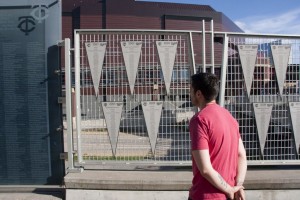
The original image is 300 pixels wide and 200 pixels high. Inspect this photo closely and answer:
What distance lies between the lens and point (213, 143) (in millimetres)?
2992

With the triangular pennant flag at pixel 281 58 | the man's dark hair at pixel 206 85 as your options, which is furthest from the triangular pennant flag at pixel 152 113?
the man's dark hair at pixel 206 85

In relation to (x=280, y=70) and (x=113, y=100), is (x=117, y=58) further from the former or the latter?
(x=280, y=70)

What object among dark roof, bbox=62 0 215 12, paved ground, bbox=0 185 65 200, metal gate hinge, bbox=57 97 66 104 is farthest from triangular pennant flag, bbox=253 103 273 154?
dark roof, bbox=62 0 215 12

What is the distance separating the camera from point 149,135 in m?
6.09

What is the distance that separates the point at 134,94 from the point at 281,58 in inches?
86.1

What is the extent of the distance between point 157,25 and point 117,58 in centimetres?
6634

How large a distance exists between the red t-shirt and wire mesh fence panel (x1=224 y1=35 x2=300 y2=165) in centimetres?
320

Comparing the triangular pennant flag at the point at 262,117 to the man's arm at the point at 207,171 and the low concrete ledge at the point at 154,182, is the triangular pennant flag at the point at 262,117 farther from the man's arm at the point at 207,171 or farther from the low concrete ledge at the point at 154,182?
the man's arm at the point at 207,171

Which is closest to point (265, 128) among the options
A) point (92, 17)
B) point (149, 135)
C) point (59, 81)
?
point (149, 135)

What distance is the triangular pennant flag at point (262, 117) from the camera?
243 inches

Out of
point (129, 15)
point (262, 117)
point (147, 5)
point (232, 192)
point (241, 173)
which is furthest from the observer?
point (147, 5)

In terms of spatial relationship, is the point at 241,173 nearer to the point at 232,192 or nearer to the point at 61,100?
the point at 232,192

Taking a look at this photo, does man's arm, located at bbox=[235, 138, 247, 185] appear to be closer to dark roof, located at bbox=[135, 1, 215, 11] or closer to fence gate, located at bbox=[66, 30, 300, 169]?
fence gate, located at bbox=[66, 30, 300, 169]

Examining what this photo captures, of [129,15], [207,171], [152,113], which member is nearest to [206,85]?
[207,171]
